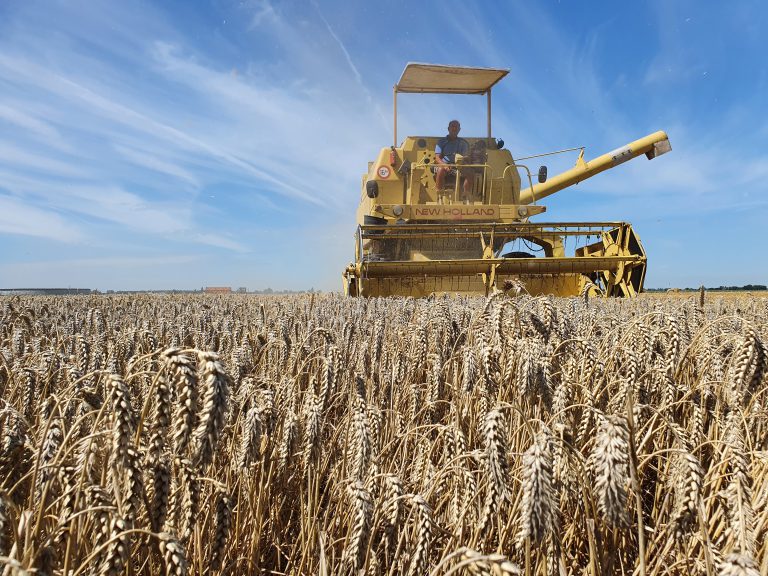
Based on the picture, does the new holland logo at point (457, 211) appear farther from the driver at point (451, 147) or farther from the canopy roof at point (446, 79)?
the canopy roof at point (446, 79)

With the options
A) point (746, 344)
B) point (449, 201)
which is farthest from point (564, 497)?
point (449, 201)

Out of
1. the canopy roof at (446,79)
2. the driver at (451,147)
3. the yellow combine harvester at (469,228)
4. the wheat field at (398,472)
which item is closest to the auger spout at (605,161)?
the yellow combine harvester at (469,228)

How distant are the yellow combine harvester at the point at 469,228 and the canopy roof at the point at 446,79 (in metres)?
0.03

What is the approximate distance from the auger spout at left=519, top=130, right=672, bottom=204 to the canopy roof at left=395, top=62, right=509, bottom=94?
10.5 feet

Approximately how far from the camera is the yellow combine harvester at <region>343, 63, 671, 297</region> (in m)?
9.04

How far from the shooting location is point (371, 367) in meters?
3.39

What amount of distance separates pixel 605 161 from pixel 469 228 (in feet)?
20.0

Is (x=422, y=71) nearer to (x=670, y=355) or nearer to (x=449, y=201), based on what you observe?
(x=449, y=201)

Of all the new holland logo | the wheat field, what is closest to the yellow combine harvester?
the new holland logo

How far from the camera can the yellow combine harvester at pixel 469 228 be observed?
904 cm

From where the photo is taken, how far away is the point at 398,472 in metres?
1.84

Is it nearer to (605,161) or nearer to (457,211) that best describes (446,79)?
(457,211)

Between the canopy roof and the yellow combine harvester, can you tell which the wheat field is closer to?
the yellow combine harvester

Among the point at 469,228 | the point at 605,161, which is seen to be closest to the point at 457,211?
the point at 469,228
